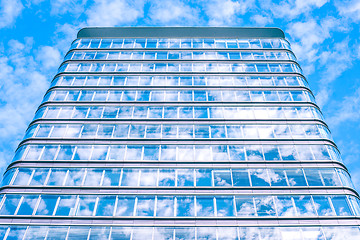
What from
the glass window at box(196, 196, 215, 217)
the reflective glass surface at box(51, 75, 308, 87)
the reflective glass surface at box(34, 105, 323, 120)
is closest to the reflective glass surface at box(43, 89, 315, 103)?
the reflective glass surface at box(34, 105, 323, 120)

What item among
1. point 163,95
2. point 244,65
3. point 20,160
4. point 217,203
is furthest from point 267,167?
point 20,160

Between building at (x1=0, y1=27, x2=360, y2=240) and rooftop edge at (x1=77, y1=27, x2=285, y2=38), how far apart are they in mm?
3758

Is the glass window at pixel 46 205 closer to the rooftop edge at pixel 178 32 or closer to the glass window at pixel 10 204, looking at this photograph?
the glass window at pixel 10 204

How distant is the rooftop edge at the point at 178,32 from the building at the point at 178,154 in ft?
12.3

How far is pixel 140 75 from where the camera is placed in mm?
43219

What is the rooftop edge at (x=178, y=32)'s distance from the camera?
50.9 metres

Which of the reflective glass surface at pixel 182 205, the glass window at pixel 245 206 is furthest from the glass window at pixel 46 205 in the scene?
the glass window at pixel 245 206

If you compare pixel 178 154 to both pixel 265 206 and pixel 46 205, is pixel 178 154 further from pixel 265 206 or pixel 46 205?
pixel 46 205

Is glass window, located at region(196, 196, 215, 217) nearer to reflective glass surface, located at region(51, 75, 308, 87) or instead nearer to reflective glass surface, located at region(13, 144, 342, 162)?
reflective glass surface, located at region(13, 144, 342, 162)

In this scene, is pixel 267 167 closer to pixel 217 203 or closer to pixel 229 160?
pixel 229 160

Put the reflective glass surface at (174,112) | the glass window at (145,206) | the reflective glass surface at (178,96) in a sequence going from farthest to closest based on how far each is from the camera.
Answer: the reflective glass surface at (178,96)
the reflective glass surface at (174,112)
the glass window at (145,206)

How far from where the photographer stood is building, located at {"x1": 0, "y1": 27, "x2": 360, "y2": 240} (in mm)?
26797

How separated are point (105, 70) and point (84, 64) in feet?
11.1

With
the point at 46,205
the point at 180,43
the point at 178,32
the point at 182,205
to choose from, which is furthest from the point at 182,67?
the point at 46,205
